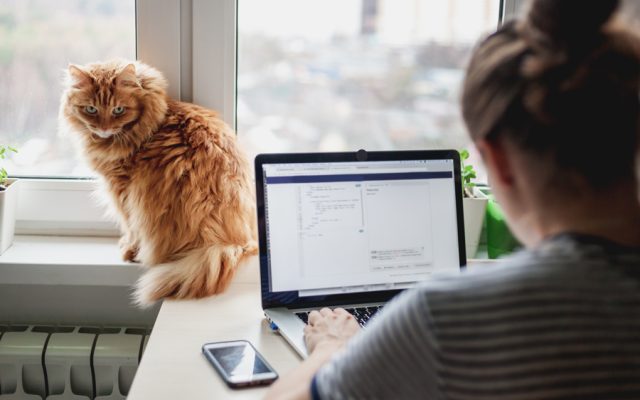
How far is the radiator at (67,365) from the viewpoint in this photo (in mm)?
1564

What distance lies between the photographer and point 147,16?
1586mm

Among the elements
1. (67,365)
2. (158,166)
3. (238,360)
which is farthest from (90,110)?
(238,360)

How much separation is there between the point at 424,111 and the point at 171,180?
65cm

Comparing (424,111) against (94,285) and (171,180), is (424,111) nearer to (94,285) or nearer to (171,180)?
(171,180)

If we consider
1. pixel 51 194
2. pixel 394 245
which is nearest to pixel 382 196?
pixel 394 245

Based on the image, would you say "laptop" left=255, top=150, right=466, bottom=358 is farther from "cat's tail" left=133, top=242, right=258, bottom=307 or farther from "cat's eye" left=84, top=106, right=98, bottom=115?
"cat's eye" left=84, top=106, right=98, bottom=115

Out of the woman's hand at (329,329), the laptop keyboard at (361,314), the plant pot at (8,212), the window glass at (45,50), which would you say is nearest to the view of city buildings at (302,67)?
the window glass at (45,50)

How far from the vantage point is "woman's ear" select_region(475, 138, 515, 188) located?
2.14ft

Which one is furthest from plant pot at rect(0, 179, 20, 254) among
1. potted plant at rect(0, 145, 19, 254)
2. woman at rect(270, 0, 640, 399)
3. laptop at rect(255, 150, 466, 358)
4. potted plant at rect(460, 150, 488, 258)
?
woman at rect(270, 0, 640, 399)

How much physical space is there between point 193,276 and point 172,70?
1.72 feet

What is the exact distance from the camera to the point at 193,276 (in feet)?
4.45

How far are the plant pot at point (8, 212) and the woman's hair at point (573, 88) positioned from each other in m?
1.24

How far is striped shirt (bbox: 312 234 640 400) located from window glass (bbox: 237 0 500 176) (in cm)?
110

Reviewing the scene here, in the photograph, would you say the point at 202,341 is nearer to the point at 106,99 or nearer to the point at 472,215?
the point at 106,99
